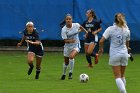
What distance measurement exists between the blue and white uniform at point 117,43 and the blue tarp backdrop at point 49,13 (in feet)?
50.7

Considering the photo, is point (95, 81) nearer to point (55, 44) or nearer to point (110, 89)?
point (110, 89)

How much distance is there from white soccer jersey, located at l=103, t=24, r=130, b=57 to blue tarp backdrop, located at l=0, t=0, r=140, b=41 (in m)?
15.5

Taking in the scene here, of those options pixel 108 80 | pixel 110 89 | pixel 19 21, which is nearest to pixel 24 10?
pixel 19 21

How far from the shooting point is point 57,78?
17.8m

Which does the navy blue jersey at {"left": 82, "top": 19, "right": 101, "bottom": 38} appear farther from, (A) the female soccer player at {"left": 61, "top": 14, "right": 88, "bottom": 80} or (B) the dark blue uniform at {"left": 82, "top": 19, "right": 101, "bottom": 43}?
(A) the female soccer player at {"left": 61, "top": 14, "right": 88, "bottom": 80}

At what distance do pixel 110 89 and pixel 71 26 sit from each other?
335 centimetres

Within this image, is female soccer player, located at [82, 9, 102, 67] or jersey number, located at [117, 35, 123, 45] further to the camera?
female soccer player, located at [82, 9, 102, 67]

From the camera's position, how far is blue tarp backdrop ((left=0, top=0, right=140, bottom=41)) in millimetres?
28250

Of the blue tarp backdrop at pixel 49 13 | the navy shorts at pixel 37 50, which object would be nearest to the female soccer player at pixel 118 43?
the navy shorts at pixel 37 50

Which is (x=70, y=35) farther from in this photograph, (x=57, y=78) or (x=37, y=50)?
(x=57, y=78)

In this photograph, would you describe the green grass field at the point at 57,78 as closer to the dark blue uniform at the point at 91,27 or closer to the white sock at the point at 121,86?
the dark blue uniform at the point at 91,27

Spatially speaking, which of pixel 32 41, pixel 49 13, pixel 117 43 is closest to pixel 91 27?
pixel 32 41

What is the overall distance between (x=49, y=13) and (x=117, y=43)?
15913 mm

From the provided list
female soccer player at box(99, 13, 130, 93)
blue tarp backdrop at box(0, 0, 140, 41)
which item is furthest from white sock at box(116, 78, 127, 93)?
blue tarp backdrop at box(0, 0, 140, 41)
